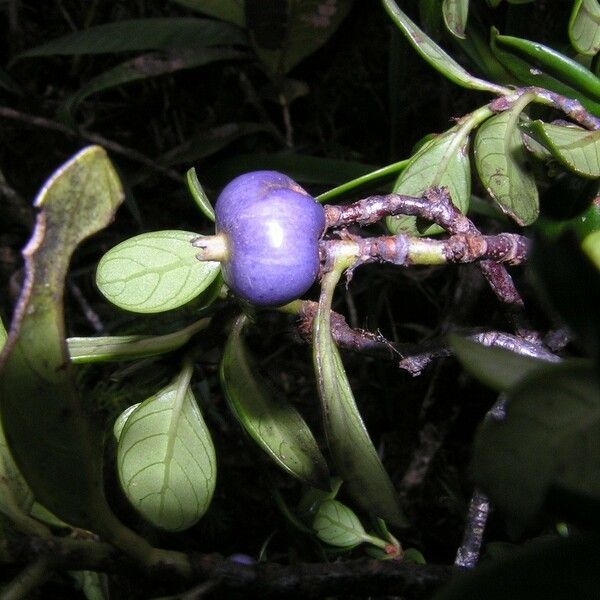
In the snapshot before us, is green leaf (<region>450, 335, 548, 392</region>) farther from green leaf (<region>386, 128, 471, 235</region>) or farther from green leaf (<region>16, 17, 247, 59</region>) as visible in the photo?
green leaf (<region>16, 17, 247, 59</region>)

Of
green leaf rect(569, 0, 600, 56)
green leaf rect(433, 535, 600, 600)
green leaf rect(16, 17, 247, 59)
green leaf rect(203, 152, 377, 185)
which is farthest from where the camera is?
green leaf rect(16, 17, 247, 59)

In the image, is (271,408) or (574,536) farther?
(271,408)

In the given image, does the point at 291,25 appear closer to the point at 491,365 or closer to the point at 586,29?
the point at 586,29

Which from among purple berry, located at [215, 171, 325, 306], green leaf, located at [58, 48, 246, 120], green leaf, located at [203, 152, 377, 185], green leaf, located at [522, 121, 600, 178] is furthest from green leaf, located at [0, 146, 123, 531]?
green leaf, located at [58, 48, 246, 120]

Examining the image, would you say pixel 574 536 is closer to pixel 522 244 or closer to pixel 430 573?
pixel 522 244

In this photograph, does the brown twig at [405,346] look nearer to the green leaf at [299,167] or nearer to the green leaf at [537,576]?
the green leaf at [537,576]

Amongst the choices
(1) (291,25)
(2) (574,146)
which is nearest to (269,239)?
(2) (574,146)

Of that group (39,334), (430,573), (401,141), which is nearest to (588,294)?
(39,334)
